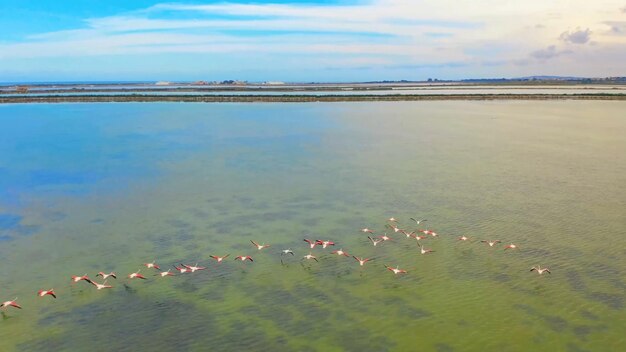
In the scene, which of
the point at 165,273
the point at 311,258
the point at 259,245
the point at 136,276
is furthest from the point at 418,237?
the point at 136,276


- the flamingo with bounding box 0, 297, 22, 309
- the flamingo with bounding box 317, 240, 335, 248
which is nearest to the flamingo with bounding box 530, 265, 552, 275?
the flamingo with bounding box 317, 240, 335, 248

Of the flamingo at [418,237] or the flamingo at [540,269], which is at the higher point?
the flamingo at [418,237]

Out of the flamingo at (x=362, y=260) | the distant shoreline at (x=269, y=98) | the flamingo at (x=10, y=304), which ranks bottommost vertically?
the flamingo at (x=10, y=304)

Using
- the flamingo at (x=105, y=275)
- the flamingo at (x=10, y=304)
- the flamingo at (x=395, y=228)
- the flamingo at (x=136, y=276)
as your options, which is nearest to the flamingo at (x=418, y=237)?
the flamingo at (x=395, y=228)

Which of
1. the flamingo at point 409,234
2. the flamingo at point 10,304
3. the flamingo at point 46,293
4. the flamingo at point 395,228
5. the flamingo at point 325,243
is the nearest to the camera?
the flamingo at point 10,304

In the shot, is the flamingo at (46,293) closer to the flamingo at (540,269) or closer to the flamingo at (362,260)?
the flamingo at (362,260)

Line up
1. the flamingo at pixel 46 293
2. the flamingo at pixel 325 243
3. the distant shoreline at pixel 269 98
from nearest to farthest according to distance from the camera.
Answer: the flamingo at pixel 46 293, the flamingo at pixel 325 243, the distant shoreline at pixel 269 98

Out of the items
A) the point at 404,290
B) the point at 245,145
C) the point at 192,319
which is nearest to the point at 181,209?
the point at 192,319

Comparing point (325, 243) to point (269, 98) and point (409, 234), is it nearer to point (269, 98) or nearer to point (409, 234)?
point (409, 234)

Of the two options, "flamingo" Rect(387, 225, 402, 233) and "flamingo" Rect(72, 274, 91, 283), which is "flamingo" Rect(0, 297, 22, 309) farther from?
"flamingo" Rect(387, 225, 402, 233)
